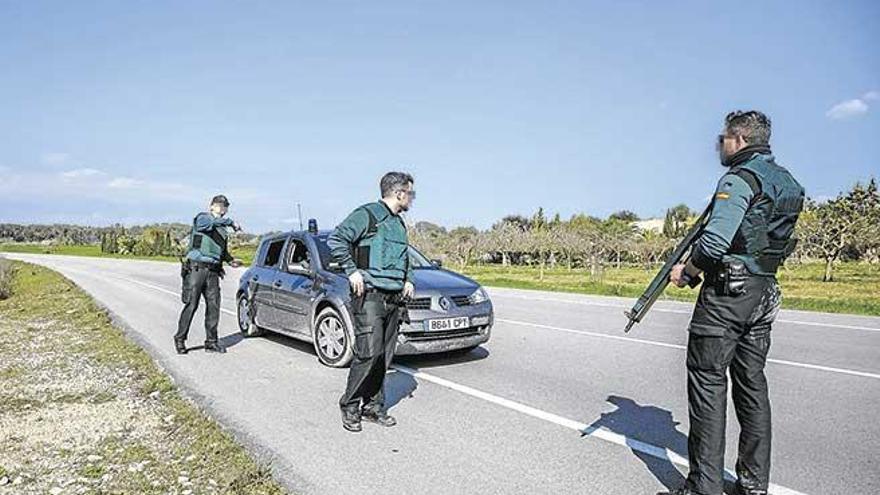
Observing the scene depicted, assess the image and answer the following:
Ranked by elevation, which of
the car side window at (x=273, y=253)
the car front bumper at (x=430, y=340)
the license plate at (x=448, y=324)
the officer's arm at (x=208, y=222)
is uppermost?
the officer's arm at (x=208, y=222)

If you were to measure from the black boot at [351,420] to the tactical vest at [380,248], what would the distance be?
3.73 ft

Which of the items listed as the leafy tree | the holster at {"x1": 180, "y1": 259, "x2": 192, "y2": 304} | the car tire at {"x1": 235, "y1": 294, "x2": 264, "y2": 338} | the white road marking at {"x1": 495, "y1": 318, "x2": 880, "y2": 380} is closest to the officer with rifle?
the white road marking at {"x1": 495, "y1": 318, "x2": 880, "y2": 380}

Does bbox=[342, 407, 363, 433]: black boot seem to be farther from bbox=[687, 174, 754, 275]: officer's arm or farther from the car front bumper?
bbox=[687, 174, 754, 275]: officer's arm

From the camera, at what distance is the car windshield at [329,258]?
7.84 m

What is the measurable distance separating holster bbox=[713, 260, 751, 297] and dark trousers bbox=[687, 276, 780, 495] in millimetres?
44

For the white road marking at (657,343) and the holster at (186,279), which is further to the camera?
the holster at (186,279)

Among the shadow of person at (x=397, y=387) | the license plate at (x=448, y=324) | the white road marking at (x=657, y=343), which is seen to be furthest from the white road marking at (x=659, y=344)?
the shadow of person at (x=397, y=387)

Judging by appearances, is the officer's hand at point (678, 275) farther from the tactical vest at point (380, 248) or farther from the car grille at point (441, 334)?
the car grille at point (441, 334)

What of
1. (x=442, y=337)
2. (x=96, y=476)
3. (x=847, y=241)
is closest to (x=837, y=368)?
(x=442, y=337)

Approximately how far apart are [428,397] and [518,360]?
2.10m

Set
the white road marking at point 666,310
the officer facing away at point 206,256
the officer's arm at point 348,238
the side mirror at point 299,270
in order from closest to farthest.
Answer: the officer's arm at point 348,238, the side mirror at point 299,270, the officer facing away at point 206,256, the white road marking at point 666,310

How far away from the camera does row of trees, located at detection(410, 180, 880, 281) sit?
45125 millimetres

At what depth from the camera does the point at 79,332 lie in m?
10.7

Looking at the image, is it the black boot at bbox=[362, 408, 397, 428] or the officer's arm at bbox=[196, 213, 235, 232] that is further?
the officer's arm at bbox=[196, 213, 235, 232]
